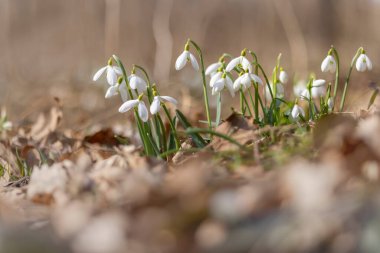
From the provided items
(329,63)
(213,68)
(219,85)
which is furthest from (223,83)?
(329,63)

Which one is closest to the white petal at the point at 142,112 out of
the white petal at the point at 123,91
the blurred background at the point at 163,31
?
the white petal at the point at 123,91

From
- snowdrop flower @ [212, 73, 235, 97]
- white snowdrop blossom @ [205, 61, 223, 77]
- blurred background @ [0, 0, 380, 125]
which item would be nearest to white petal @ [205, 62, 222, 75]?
white snowdrop blossom @ [205, 61, 223, 77]

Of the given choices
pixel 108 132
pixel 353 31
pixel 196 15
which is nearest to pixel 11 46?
pixel 196 15

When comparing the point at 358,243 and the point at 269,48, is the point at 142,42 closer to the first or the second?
the point at 269,48

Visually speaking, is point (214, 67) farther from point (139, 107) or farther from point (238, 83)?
point (139, 107)

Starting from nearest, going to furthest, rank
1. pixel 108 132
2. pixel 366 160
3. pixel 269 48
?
pixel 366 160 < pixel 108 132 < pixel 269 48

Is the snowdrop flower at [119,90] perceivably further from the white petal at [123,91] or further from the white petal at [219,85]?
the white petal at [219,85]

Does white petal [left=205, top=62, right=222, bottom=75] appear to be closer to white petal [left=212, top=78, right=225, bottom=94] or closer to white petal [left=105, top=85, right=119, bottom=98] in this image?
white petal [left=212, top=78, right=225, bottom=94]

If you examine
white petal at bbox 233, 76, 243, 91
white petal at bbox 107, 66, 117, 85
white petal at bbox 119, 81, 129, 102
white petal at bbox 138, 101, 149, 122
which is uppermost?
white petal at bbox 107, 66, 117, 85
